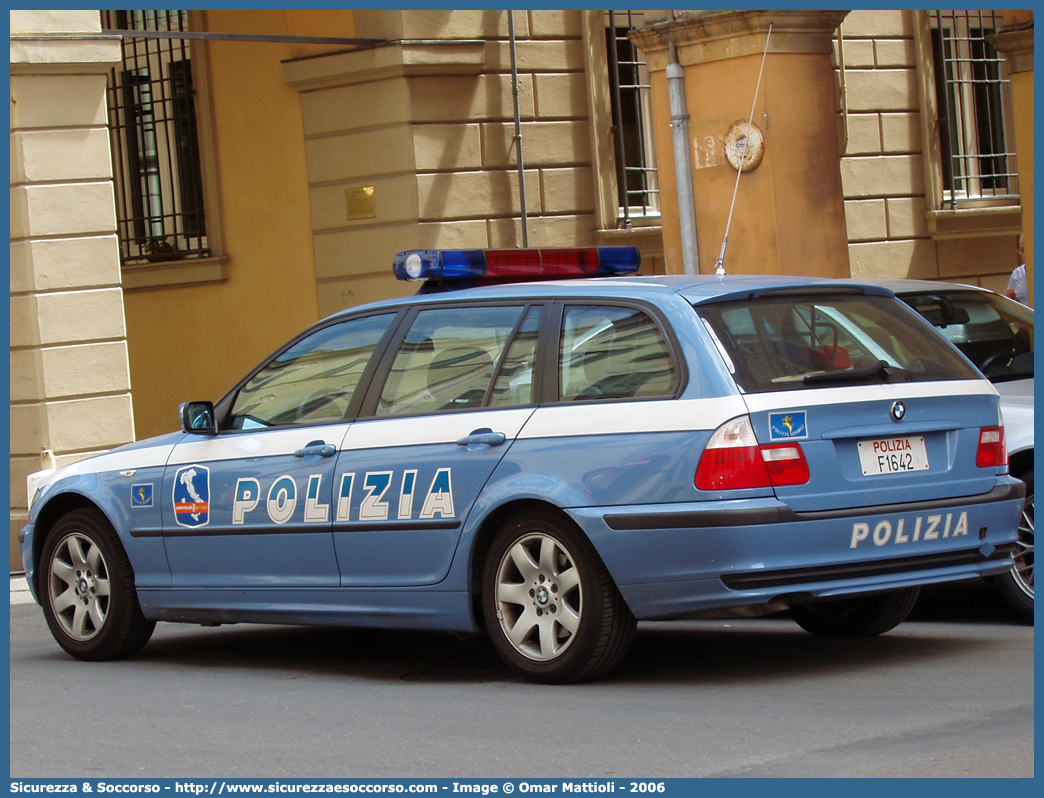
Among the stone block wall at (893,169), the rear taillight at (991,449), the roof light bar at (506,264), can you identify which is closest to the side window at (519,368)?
the roof light bar at (506,264)

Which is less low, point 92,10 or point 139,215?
point 92,10

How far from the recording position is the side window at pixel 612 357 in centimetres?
615

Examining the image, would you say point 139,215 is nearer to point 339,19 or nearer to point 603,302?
point 339,19

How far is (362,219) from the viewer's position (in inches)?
616

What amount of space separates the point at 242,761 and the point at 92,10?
899 centimetres

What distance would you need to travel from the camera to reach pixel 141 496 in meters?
7.61

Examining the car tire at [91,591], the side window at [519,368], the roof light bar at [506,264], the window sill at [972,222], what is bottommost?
the car tire at [91,591]

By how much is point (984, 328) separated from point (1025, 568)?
1.56 meters

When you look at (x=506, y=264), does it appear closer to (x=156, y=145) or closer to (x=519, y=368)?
(x=519, y=368)

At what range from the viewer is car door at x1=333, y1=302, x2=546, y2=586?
6.47 meters

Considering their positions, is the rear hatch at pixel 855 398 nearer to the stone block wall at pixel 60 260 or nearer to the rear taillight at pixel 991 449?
the rear taillight at pixel 991 449

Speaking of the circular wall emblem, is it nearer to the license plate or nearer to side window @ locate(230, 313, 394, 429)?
side window @ locate(230, 313, 394, 429)

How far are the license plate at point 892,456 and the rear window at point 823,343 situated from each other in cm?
24

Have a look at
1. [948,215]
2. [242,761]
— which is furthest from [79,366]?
[948,215]
